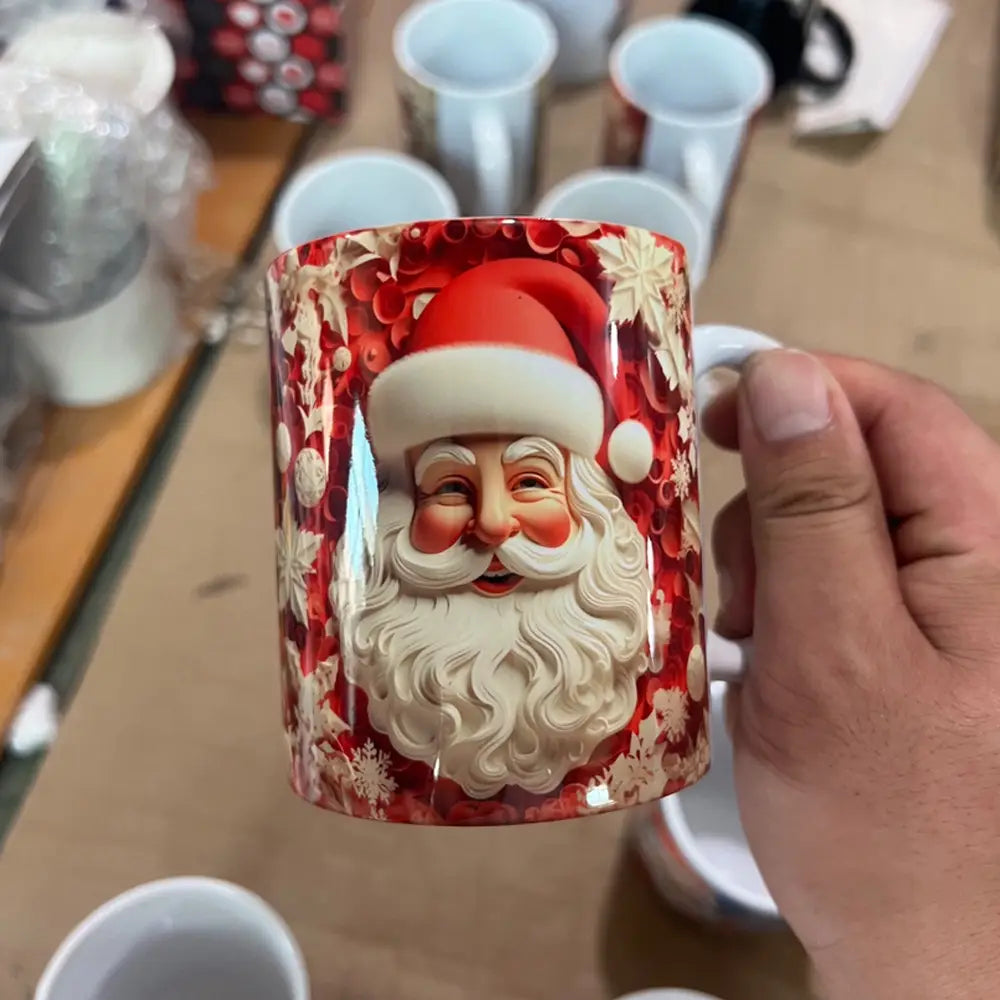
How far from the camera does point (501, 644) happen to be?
0.37 meters

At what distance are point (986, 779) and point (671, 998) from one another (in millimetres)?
184

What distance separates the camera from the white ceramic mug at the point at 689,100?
759mm

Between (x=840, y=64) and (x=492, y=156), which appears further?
(x=840, y=64)

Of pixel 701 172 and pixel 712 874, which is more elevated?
pixel 701 172

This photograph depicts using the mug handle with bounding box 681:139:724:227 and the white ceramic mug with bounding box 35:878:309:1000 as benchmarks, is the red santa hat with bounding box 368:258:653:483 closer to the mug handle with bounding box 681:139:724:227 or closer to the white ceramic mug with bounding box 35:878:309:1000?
the white ceramic mug with bounding box 35:878:309:1000

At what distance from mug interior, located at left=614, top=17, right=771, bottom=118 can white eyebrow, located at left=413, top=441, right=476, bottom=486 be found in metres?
0.54

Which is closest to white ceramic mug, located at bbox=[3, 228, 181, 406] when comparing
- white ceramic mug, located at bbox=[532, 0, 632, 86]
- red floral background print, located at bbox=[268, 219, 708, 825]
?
red floral background print, located at bbox=[268, 219, 708, 825]

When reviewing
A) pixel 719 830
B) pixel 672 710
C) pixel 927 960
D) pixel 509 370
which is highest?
pixel 509 370

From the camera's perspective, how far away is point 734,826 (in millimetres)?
666

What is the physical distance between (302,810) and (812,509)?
1.20 feet

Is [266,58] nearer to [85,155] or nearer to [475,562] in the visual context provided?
[85,155]

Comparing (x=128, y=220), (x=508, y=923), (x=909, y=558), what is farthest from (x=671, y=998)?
(x=128, y=220)

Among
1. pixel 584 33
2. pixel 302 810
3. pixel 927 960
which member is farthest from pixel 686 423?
pixel 584 33

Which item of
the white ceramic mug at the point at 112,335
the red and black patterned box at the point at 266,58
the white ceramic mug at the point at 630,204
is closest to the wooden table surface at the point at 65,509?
the white ceramic mug at the point at 112,335
